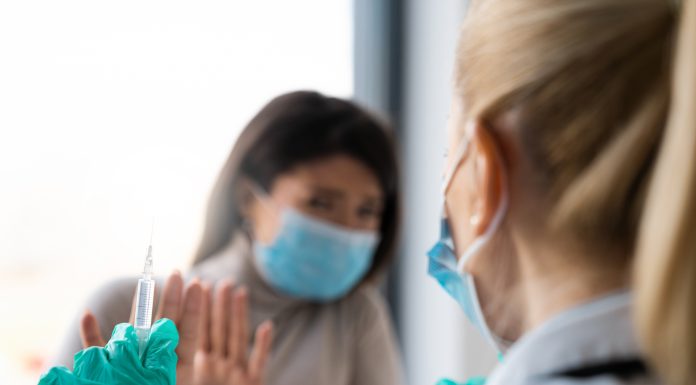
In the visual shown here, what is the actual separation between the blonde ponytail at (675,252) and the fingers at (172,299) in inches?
23.0

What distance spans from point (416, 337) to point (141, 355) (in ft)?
5.80

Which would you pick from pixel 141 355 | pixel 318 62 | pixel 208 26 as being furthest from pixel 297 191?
pixel 141 355

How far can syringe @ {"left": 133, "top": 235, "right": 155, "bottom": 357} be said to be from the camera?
2.61 ft

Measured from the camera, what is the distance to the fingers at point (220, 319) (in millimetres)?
1173

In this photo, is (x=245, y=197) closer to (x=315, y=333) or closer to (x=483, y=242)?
(x=315, y=333)

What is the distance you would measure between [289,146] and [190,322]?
2.38ft

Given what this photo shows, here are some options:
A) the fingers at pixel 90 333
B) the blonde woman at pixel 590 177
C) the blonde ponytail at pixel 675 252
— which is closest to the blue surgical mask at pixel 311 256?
the fingers at pixel 90 333

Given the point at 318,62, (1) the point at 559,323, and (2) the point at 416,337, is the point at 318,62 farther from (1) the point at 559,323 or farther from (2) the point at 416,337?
(1) the point at 559,323

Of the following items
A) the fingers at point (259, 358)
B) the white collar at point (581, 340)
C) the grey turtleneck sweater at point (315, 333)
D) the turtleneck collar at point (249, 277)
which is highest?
the white collar at point (581, 340)

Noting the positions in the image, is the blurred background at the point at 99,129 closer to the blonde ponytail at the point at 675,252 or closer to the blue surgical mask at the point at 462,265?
the blue surgical mask at the point at 462,265

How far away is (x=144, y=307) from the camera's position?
0.81 meters

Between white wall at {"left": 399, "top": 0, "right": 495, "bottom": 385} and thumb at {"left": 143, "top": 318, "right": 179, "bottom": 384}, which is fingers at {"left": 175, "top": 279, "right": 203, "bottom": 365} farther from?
white wall at {"left": 399, "top": 0, "right": 495, "bottom": 385}

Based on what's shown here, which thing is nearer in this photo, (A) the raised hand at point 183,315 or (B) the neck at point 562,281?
(B) the neck at point 562,281

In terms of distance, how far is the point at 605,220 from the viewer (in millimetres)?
634
